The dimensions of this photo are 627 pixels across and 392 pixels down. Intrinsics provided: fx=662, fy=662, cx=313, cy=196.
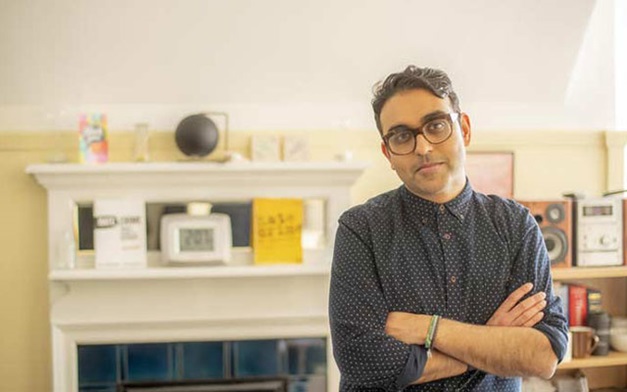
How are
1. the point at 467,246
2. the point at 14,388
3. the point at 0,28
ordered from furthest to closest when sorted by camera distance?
the point at 14,388 → the point at 0,28 → the point at 467,246

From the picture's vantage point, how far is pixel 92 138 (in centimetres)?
268

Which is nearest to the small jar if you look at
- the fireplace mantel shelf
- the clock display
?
the clock display

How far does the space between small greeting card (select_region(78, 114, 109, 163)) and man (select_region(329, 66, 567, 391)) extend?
4.90ft

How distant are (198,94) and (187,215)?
0.51 m

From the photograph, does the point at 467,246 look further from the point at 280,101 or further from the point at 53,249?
the point at 53,249

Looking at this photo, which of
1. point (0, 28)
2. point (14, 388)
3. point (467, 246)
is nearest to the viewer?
point (467, 246)

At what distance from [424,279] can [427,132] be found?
33 cm

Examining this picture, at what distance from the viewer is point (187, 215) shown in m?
2.74

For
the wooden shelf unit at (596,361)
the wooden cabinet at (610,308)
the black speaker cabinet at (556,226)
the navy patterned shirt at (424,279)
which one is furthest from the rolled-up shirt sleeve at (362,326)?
the wooden cabinet at (610,308)

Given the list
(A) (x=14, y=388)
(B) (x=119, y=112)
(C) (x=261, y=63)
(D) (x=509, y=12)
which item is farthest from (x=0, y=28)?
(D) (x=509, y=12)

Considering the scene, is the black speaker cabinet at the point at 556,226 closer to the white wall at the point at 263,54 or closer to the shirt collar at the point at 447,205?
the white wall at the point at 263,54

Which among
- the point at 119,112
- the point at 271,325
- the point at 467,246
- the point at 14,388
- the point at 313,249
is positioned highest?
the point at 119,112

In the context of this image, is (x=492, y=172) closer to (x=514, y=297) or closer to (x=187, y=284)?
(x=187, y=284)

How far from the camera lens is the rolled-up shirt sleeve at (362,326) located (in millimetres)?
1438
